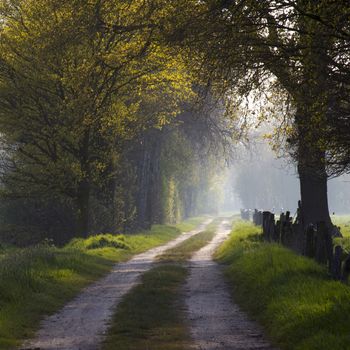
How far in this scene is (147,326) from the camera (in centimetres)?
1164

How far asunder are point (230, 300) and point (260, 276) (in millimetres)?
1575

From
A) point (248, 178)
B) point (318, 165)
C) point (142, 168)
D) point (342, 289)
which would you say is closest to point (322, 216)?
point (318, 165)

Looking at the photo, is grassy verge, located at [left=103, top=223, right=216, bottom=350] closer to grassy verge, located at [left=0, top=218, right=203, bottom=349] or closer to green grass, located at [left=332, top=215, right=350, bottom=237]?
grassy verge, located at [left=0, top=218, right=203, bottom=349]

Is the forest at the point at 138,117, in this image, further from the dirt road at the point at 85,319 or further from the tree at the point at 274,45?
the dirt road at the point at 85,319

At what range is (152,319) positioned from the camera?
40.5 feet

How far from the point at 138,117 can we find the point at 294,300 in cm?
2121

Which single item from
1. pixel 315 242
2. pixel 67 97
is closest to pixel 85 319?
pixel 315 242

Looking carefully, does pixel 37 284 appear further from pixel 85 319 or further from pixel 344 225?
pixel 344 225

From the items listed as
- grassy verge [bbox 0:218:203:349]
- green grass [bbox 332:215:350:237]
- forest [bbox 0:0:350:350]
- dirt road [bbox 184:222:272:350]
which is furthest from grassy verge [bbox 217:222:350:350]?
green grass [bbox 332:215:350:237]

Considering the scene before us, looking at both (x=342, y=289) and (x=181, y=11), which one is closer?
(x=342, y=289)

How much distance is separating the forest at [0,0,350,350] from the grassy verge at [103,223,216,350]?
127mm

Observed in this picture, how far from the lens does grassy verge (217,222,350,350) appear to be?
9953mm

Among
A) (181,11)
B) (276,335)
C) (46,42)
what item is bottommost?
(276,335)

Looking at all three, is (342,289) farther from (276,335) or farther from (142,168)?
(142,168)
